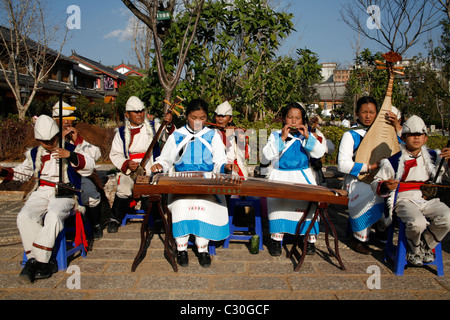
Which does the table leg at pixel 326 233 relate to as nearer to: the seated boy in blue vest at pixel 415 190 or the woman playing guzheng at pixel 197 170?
the seated boy in blue vest at pixel 415 190

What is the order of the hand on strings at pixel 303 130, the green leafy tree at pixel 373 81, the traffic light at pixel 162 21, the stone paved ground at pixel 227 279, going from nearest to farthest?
the stone paved ground at pixel 227 279 → the hand on strings at pixel 303 130 → the traffic light at pixel 162 21 → the green leafy tree at pixel 373 81

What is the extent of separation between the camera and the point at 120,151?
14.6ft

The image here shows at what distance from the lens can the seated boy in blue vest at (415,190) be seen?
308 cm

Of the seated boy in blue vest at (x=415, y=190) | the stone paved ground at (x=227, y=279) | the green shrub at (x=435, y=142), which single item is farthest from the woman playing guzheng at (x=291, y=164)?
the green shrub at (x=435, y=142)

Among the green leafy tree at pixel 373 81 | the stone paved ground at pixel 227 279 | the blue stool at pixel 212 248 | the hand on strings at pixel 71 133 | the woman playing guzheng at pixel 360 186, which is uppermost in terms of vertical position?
the green leafy tree at pixel 373 81

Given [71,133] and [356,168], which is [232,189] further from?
[71,133]

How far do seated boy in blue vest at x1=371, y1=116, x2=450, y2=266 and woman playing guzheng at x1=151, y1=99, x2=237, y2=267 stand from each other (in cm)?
150

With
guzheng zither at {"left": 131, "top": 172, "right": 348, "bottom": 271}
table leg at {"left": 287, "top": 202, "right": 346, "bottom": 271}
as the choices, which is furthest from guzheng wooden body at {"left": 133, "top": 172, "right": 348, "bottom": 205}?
table leg at {"left": 287, "top": 202, "right": 346, "bottom": 271}

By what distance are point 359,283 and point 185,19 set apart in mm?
4341

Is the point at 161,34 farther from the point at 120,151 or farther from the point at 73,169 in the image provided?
the point at 73,169

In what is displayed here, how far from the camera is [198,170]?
382 cm

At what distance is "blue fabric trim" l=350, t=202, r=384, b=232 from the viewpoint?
3.57 m

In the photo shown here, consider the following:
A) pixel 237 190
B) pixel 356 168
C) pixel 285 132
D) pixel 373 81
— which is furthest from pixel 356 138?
pixel 373 81

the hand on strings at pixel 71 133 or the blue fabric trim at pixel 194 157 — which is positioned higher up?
the hand on strings at pixel 71 133
